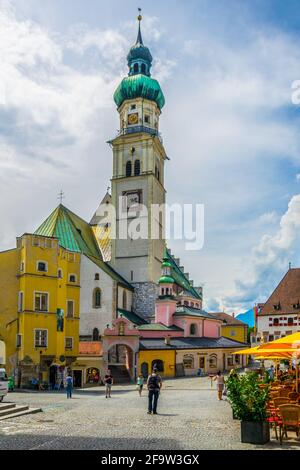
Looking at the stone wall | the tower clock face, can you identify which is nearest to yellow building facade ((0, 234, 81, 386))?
the stone wall

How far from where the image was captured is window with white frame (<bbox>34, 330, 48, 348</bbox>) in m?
40.2

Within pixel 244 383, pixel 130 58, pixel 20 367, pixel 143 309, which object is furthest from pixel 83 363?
pixel 130 58

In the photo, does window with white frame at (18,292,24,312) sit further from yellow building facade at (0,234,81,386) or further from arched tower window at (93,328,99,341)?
arched tower window at (93,328,99,341)

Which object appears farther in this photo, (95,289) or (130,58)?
(130,58)

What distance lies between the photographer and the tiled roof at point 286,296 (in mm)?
57062

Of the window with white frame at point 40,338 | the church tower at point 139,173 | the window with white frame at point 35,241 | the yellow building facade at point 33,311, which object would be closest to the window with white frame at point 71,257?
the yellow building facade at point 33,311

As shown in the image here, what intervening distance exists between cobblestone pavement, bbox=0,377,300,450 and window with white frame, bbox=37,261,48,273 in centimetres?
1867

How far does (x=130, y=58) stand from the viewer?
7075 cm

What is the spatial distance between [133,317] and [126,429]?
43348 millimetres

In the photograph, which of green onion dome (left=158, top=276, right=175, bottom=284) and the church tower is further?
the church tower

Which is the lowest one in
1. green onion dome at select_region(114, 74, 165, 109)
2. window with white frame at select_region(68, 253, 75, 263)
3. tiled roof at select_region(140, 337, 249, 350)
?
tiled roof at select_region(140, 337, 249, 350)
